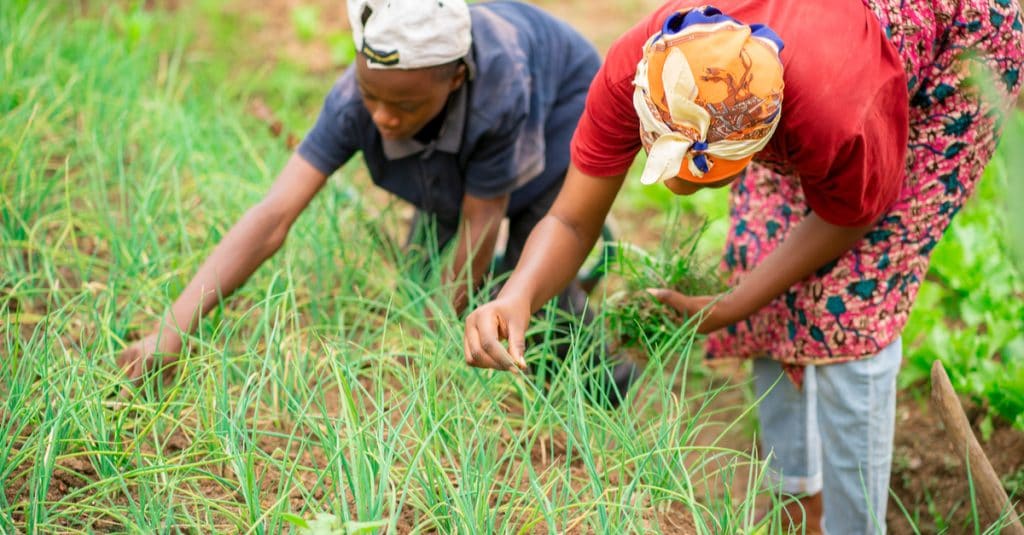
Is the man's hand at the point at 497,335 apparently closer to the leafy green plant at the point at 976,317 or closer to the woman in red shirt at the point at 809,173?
the woman in red shirt at the point at 809,173

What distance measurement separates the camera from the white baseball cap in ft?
6.40

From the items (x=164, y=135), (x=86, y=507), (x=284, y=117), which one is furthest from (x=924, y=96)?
(x=284, y=117)

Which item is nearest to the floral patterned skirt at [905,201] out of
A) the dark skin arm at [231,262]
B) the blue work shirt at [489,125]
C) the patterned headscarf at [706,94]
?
the patterned headscarf at [706,94]

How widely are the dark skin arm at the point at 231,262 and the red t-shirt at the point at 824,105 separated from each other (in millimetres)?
738

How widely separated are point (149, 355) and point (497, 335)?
28.5 inches

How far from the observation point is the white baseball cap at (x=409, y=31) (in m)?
1.95

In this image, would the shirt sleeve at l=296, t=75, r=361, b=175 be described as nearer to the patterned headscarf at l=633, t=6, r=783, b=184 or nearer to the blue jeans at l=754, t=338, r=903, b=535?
the patterned headscarf at l=633, t=6, r=783, b=184

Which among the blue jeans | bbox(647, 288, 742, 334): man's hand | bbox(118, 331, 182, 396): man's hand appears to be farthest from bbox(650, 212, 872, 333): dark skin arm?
bbox(118, 331, 182, 396): man's hand

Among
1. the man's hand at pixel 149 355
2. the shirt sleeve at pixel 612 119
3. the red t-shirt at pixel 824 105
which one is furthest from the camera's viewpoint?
the man's hand at pixel 149 355

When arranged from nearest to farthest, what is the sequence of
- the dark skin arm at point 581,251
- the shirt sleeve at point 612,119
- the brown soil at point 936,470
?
the shirt sleeve at point 612,119
the dark skin arm at point 581,251
the brown soil at point 936,470

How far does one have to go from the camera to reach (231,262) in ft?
6.67

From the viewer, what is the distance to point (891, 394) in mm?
1978

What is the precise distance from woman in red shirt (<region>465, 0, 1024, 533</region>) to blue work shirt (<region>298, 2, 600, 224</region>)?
1.43 feet

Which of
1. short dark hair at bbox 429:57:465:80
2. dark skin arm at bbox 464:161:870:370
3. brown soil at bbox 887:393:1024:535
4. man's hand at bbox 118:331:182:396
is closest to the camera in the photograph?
dark skin arm at bbox 464:161:870:370
